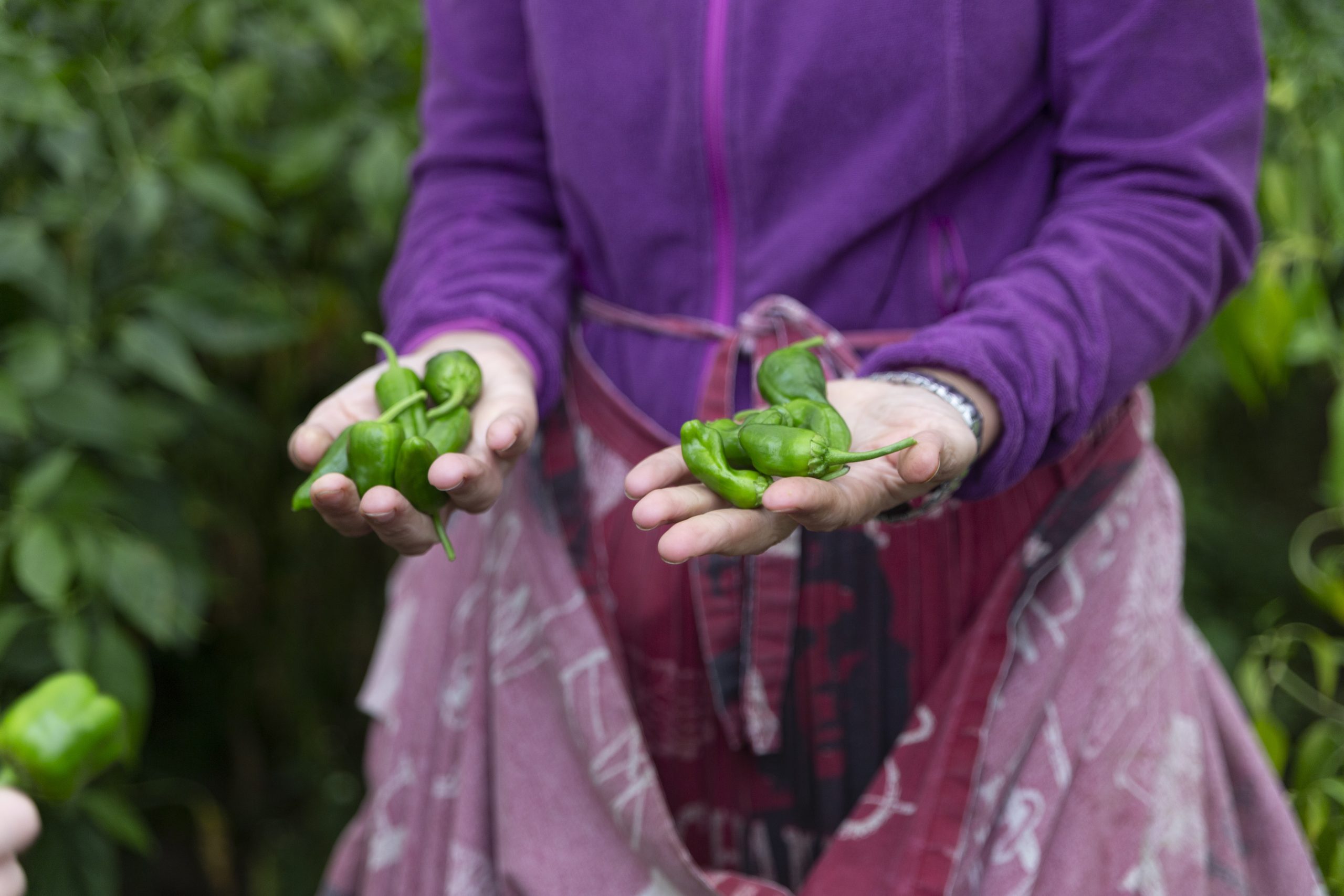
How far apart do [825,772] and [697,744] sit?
0.11 meters

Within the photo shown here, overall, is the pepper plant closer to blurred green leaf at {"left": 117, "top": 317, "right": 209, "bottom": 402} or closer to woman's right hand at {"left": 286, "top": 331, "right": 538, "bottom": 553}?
blurred green leaf at {"left": 117, "top": 317, "right": 209, "bottom": 402}

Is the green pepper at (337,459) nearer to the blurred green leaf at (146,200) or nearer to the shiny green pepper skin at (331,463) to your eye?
A: the shiny green pepper skin at (331,463)

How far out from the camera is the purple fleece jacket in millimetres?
875

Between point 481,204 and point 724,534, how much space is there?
0.55 meters

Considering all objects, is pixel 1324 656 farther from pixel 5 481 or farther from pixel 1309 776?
pixel 5 481

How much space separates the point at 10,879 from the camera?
916mm

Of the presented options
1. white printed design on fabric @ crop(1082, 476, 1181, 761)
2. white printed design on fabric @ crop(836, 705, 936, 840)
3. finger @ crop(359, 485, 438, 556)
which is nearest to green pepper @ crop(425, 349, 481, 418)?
finger @ crop(359, 485, 438, 556)

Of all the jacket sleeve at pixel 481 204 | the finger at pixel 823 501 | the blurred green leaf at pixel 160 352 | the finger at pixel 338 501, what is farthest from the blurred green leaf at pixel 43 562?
the finger at pixel 823 501

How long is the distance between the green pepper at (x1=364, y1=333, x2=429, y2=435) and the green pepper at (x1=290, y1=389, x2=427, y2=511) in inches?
0.5

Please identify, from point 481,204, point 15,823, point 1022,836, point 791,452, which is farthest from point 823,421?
point 15,823

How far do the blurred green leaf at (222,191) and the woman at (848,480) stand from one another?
429mm

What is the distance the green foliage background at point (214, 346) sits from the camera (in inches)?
51.4

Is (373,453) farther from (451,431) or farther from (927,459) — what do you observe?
(927,459)

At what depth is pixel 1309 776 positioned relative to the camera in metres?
1.34
